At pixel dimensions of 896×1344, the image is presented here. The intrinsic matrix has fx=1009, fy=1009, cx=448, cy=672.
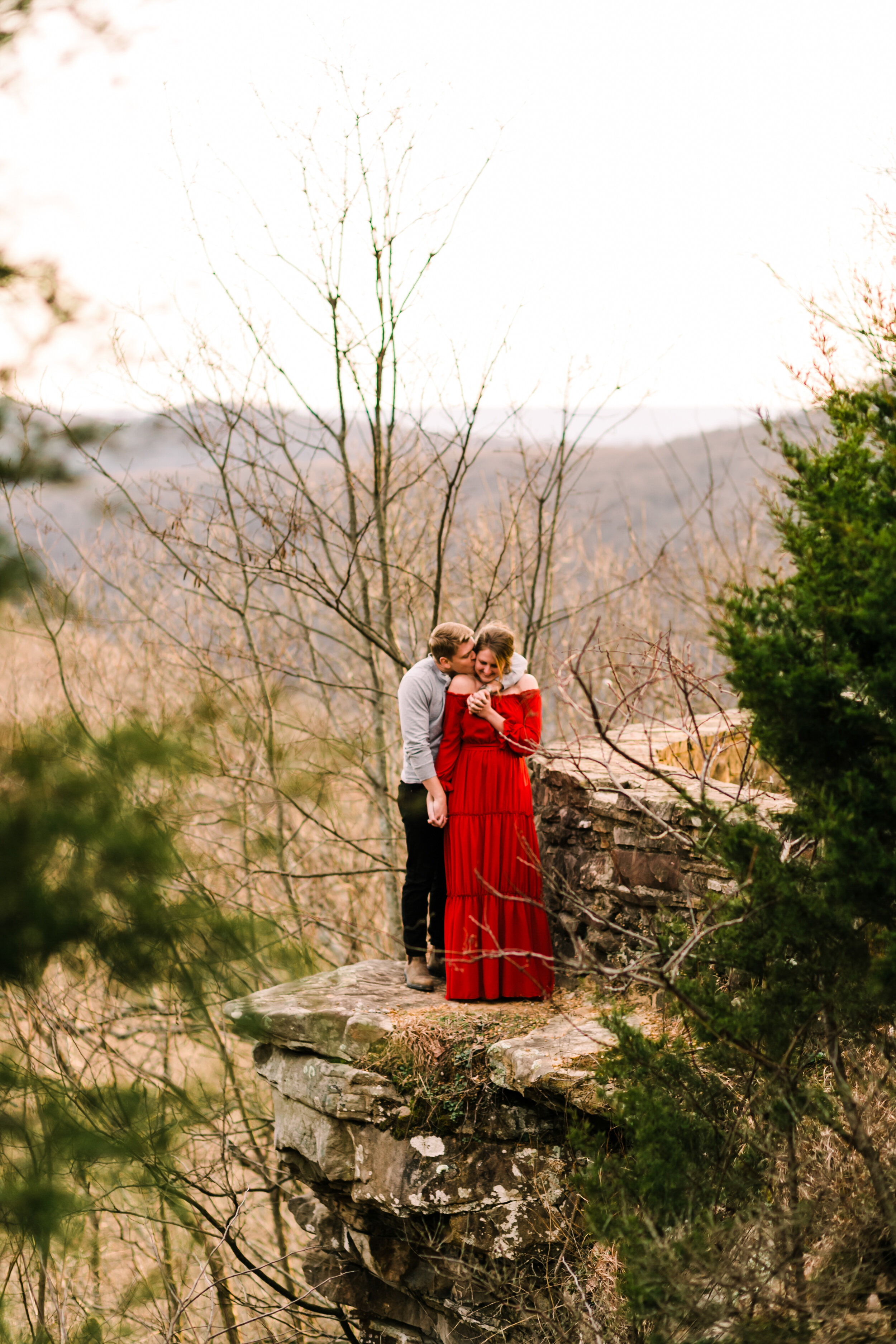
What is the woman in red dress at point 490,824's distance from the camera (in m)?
4.97

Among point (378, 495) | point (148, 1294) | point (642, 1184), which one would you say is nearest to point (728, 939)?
point (642, 1184)

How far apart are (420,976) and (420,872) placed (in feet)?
2.32

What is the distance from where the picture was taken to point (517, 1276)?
15.7 ft

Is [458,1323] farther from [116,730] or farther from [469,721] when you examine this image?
[116,730]

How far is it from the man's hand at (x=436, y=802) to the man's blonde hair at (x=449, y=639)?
61cm

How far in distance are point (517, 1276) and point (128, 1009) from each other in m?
4.38

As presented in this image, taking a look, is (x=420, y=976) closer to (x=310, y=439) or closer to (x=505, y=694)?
(x=505, y=694)

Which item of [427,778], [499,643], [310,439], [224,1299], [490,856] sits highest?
[310,439]

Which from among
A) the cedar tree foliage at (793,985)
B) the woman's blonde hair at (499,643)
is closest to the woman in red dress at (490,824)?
the woman's blonde hair at (499,643)

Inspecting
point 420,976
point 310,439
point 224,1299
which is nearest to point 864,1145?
point 420,976

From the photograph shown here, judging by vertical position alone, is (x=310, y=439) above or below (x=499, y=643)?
above

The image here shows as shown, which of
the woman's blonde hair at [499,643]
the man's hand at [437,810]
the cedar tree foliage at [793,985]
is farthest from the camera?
the man's hand at [437,810]

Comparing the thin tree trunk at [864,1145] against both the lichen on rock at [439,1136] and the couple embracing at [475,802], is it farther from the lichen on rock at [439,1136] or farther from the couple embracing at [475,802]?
the couple embracing at [475,802]

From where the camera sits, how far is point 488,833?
5027mm
